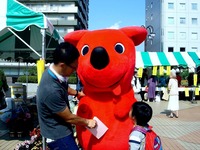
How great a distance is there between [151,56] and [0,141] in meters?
12.6

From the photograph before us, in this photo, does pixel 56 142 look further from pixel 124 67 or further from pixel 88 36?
pixel 88 36

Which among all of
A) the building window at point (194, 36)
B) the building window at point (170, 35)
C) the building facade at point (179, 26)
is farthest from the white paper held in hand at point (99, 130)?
the building window at point (194, 36)

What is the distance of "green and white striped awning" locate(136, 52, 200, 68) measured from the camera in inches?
673

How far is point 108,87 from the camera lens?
3.94 m

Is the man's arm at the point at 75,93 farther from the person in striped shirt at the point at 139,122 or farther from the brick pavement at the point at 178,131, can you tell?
the brick pavement at the point at 178,131

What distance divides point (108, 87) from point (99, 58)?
471 mm

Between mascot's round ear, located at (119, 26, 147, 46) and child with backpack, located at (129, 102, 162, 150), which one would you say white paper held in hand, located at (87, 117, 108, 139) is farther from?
mascot's round ear, located at (119, 26, 147, 46)

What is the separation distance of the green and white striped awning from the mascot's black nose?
1319 centimetres

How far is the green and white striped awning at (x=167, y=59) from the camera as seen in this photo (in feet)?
56.1

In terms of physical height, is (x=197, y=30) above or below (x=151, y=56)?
above

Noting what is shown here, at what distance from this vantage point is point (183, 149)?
20.8ft

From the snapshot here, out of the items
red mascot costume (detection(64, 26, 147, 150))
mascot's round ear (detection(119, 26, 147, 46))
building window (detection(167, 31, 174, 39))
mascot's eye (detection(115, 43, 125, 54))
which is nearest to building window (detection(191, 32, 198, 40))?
building window (detection(167, 31, 174, 39))

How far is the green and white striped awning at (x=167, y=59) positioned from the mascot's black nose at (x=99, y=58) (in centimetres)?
1319

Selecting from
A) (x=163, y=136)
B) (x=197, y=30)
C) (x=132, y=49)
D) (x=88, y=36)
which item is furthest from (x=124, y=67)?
(x=197, y=30)
